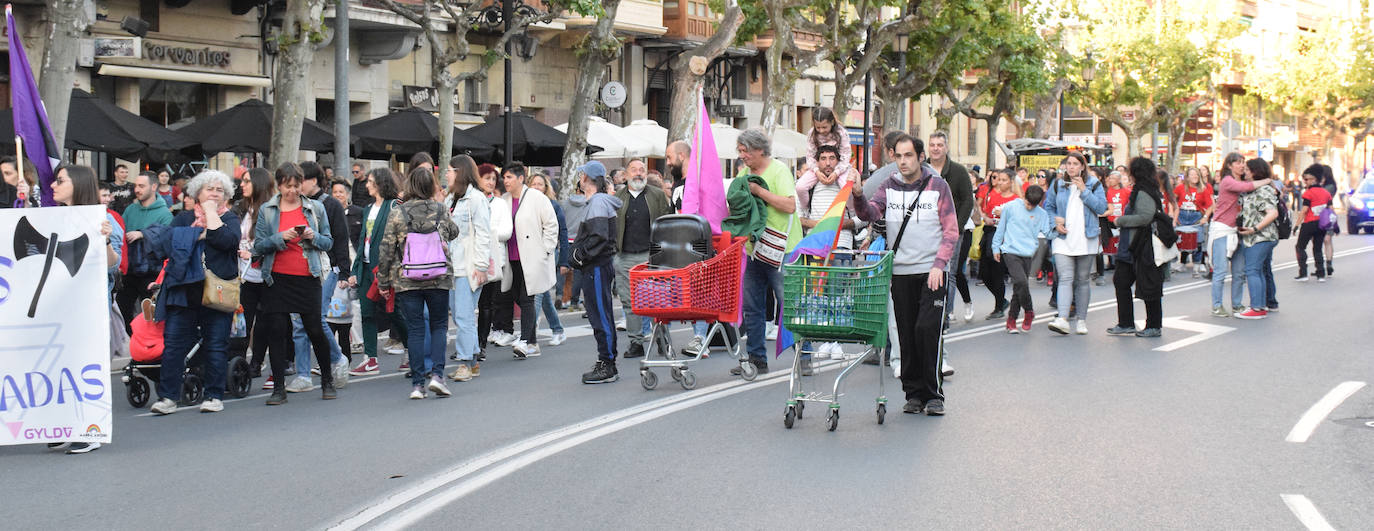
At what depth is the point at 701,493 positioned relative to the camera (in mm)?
7273

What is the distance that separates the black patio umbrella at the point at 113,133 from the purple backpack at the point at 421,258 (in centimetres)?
915

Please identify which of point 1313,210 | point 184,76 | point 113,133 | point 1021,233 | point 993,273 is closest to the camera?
point 1021,233

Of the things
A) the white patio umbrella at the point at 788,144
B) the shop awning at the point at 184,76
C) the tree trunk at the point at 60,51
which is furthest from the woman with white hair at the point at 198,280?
the white patio umbrella at the point at 788,144

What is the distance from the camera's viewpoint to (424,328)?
10.8 metres

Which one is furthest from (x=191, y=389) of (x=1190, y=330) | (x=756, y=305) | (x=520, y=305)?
(x=1190, y=330)

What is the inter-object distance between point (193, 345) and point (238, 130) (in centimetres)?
1103

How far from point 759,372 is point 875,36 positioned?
75.1 ft

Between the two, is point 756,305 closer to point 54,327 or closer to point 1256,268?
point 54,327

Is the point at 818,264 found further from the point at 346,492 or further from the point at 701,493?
the point at 346,492

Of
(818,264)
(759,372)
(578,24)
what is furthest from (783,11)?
(818,264)

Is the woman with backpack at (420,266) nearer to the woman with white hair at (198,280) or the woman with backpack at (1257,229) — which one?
the woman with white hair at (198,280)

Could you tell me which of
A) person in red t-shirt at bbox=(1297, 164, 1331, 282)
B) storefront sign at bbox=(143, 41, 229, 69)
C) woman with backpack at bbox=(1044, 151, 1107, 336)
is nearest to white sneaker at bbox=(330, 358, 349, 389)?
woman with backpack at bbox=(1044, 151, 1107, 336)

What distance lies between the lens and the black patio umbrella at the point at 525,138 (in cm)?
2453

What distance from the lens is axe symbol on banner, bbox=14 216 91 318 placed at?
29.1 feet
